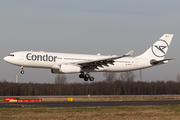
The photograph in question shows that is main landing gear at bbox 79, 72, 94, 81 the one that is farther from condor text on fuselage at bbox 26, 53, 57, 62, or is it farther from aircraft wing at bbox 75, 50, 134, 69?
condor text on fuselage at bbox 26, 53, 57, 62

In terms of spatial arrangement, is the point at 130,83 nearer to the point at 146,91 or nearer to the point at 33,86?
the point at 146,91

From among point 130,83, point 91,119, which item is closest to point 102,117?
point 91,119

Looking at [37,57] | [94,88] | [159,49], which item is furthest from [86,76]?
[94,88]

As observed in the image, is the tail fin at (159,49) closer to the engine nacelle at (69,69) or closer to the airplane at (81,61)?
the airplane at (81,61)

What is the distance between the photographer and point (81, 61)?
4881 centimetres

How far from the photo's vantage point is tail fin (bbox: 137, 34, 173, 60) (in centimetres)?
5641

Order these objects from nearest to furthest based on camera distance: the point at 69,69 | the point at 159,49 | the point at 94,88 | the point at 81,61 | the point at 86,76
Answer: the point at 69,69
the point at 81,61
the point at 86,76
the point at 159,49
the point at 94,88

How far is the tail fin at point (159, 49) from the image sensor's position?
56409mm

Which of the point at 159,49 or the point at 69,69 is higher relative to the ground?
the point at 159,49

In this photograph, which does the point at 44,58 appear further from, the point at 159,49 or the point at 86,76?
the point at 159,49

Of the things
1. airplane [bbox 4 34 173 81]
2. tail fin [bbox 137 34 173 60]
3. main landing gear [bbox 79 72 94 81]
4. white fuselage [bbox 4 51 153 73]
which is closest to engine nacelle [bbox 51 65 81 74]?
airplane [bbox 4 34 173 81]

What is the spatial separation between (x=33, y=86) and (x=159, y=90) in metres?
39.9

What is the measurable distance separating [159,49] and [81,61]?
59.1 ft

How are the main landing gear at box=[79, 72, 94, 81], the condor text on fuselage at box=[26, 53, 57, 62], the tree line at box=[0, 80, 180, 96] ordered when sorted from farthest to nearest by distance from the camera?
the tree line at box=[0, 80, 180, 96]
the main landing gear at box=[79, 72, 94, 81]
the condor text on fuselage at box=[26, 53, 57, 62]
